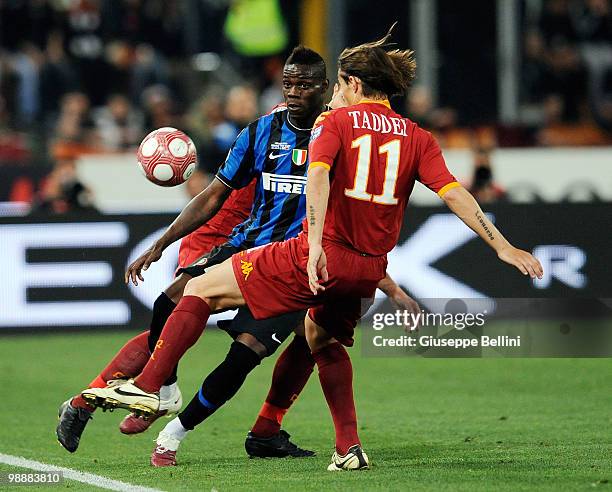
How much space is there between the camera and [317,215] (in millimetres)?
6383

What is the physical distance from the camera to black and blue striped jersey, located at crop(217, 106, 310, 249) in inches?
291

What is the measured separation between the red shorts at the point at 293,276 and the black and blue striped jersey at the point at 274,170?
638 mm

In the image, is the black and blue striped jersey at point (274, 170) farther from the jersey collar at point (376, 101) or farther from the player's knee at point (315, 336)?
the jersey collar at point (376, 101)

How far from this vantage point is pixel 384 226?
22.0ft

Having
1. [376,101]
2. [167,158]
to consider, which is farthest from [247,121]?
[376,101]

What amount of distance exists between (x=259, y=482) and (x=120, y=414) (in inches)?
123

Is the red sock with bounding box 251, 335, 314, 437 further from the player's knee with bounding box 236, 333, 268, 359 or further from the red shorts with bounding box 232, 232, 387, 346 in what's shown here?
the red shorts with bounding box 232, 232, 387, 346

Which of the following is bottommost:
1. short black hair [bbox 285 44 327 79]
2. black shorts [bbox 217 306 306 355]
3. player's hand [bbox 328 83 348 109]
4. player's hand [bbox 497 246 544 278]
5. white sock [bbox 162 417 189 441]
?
white sock [bbox 162 417 189 441]

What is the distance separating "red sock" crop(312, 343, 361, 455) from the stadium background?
4.23 feet

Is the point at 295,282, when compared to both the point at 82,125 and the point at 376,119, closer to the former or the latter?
the point at 376,119

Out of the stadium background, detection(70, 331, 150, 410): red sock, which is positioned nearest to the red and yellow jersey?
detection(70, 331, 150, 410): red sock

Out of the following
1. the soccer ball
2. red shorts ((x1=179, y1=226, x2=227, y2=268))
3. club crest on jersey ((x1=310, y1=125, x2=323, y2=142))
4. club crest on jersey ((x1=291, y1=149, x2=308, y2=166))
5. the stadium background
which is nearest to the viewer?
club crest on jersey ((x1=310, y1=125, x2=323, y2=142))

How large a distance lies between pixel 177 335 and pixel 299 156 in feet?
4.13

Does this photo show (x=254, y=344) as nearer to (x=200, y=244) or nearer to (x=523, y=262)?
(x=200, y=244)
